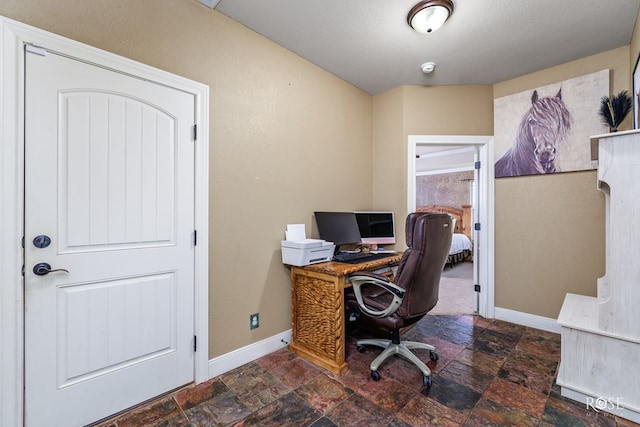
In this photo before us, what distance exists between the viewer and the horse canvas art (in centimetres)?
266

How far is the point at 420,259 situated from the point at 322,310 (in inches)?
33.4

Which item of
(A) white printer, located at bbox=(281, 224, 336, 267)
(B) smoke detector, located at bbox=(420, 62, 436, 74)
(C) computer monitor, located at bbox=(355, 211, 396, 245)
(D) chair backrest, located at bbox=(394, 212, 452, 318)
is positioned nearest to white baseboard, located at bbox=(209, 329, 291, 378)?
(A) white printer, located at bbox=(281, 224, 336, 267)

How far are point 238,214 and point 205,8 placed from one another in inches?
56.9

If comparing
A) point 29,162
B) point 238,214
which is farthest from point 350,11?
point 29,162

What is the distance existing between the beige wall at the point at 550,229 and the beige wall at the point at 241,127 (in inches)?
76.7

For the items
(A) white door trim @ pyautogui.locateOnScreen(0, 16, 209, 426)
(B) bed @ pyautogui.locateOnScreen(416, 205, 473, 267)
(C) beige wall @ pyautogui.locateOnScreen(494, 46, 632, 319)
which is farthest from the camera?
(B) bed @ pyautogui.locateOnScreen(416, 205, 473, 267)

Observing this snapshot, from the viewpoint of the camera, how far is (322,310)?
215 centimetres

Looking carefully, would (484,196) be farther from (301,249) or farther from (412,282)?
(301,249)

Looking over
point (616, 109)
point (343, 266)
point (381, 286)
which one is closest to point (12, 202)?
point (343, 266)

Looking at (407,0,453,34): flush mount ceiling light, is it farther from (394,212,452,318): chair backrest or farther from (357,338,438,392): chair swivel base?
(357,338,438,392): chair swivel base

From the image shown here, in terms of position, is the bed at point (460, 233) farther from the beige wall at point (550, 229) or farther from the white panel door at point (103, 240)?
the white panel door at point (103, 240)

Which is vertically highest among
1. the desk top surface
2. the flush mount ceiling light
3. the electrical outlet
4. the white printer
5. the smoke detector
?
the smoke detector

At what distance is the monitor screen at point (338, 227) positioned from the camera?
8.65 feet

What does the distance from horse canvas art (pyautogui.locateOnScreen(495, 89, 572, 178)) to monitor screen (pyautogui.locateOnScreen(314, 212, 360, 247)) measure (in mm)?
1718
